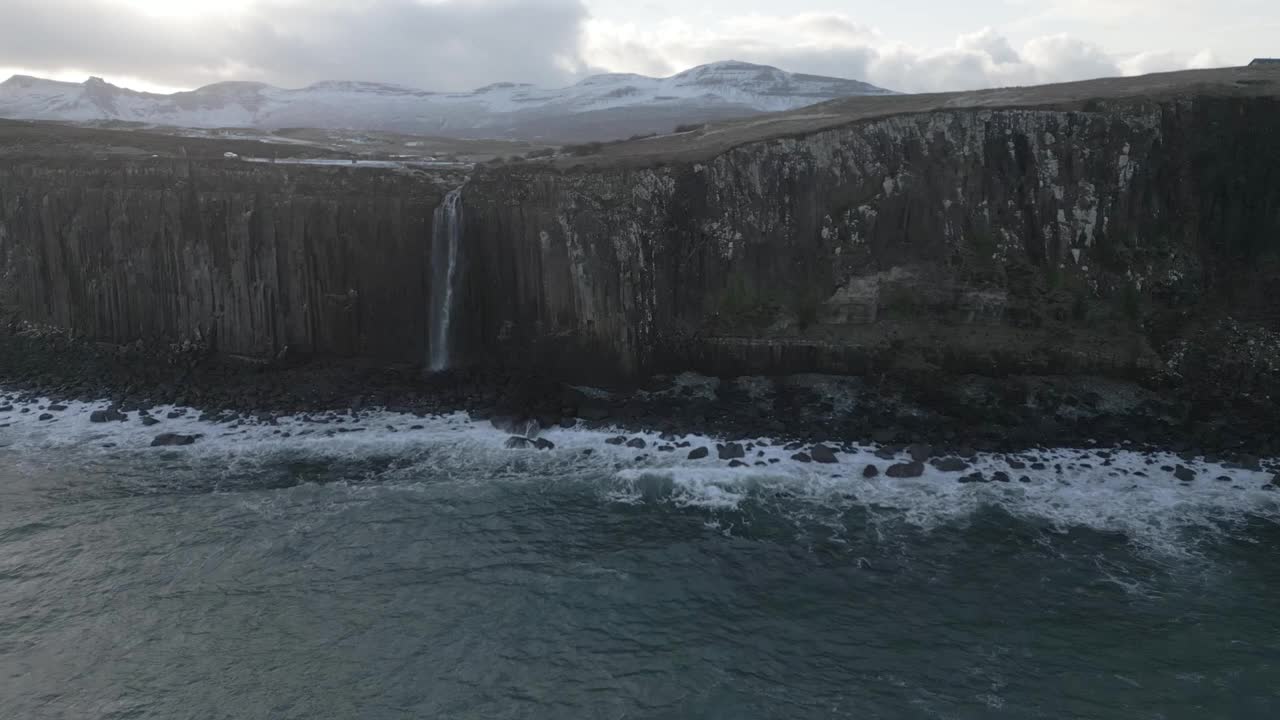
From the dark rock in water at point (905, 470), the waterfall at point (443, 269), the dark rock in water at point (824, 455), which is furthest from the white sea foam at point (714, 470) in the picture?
the waterfall at point (443, 269)

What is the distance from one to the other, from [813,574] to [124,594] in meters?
17.2

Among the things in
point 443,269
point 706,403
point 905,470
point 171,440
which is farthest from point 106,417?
point 905,470

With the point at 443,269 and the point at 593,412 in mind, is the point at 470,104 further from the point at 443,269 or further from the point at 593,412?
the point at 593,412

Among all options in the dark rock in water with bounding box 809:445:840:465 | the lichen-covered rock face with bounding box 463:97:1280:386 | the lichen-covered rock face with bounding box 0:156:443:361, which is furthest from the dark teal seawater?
the lichen-covered rock face with bounding box 0:156:443:361

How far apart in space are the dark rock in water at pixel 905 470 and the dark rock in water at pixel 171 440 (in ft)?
83.7

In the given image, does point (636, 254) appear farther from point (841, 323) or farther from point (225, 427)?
point (225, 427)

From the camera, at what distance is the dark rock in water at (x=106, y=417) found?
31109mm

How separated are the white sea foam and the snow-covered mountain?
125m

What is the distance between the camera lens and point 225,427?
100ft

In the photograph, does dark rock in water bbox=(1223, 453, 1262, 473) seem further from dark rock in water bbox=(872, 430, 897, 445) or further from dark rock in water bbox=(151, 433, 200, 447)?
dark rock in water bbox=(151, 433, 200, 447)

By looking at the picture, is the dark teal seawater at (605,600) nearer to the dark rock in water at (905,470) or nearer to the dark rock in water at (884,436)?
the dark rock in water at (905,470)

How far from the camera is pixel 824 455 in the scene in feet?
87.8

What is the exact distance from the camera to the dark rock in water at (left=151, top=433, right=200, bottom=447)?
1137 inches

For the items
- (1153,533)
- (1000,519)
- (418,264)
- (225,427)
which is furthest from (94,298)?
(1153,533)
